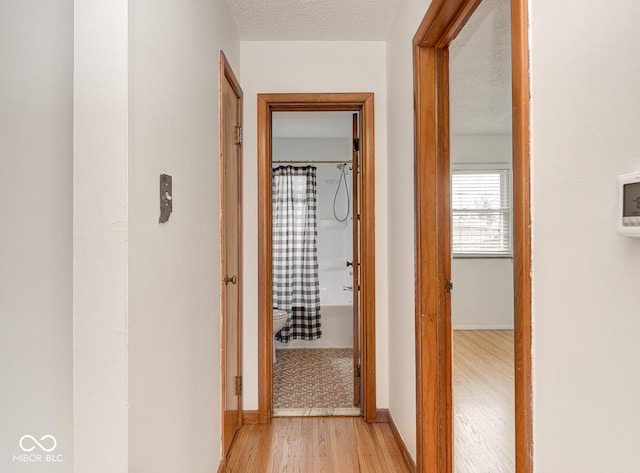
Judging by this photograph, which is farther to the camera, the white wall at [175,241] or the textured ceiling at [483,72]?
the textured ceiling at [483,72]

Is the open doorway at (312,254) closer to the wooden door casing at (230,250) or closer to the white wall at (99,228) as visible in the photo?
the wooden door casing at (230,250)

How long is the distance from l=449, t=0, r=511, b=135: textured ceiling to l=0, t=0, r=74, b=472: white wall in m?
1.64

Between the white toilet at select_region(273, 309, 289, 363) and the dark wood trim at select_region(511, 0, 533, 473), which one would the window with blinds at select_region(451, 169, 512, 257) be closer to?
the white toilet at select_region(273, 309, 289, 363)

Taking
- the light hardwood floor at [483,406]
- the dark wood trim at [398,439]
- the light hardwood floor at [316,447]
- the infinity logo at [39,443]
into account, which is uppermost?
the infinity logo at [39,443]

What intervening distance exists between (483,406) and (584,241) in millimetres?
2308

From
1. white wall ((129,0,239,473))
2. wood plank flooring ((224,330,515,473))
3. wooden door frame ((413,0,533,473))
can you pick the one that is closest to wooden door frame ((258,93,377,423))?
wood plank flooring ((224,330,515,473))

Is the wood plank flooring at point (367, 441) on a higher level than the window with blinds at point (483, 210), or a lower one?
lower

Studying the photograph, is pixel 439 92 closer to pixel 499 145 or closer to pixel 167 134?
pixel 167 134

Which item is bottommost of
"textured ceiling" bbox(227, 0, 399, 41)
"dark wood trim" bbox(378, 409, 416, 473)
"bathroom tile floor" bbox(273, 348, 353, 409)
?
"bathroom tile floor" bbox(273, 348, 353, 409)

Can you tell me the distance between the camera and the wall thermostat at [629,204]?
0.69 metres

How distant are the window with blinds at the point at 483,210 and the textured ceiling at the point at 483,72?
0.51 meters

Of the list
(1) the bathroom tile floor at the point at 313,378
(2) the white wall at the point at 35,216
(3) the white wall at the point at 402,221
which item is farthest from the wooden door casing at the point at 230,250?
(2) the white wall at the point at 35,216

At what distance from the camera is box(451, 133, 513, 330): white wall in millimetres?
4562

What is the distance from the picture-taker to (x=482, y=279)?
477 cm
